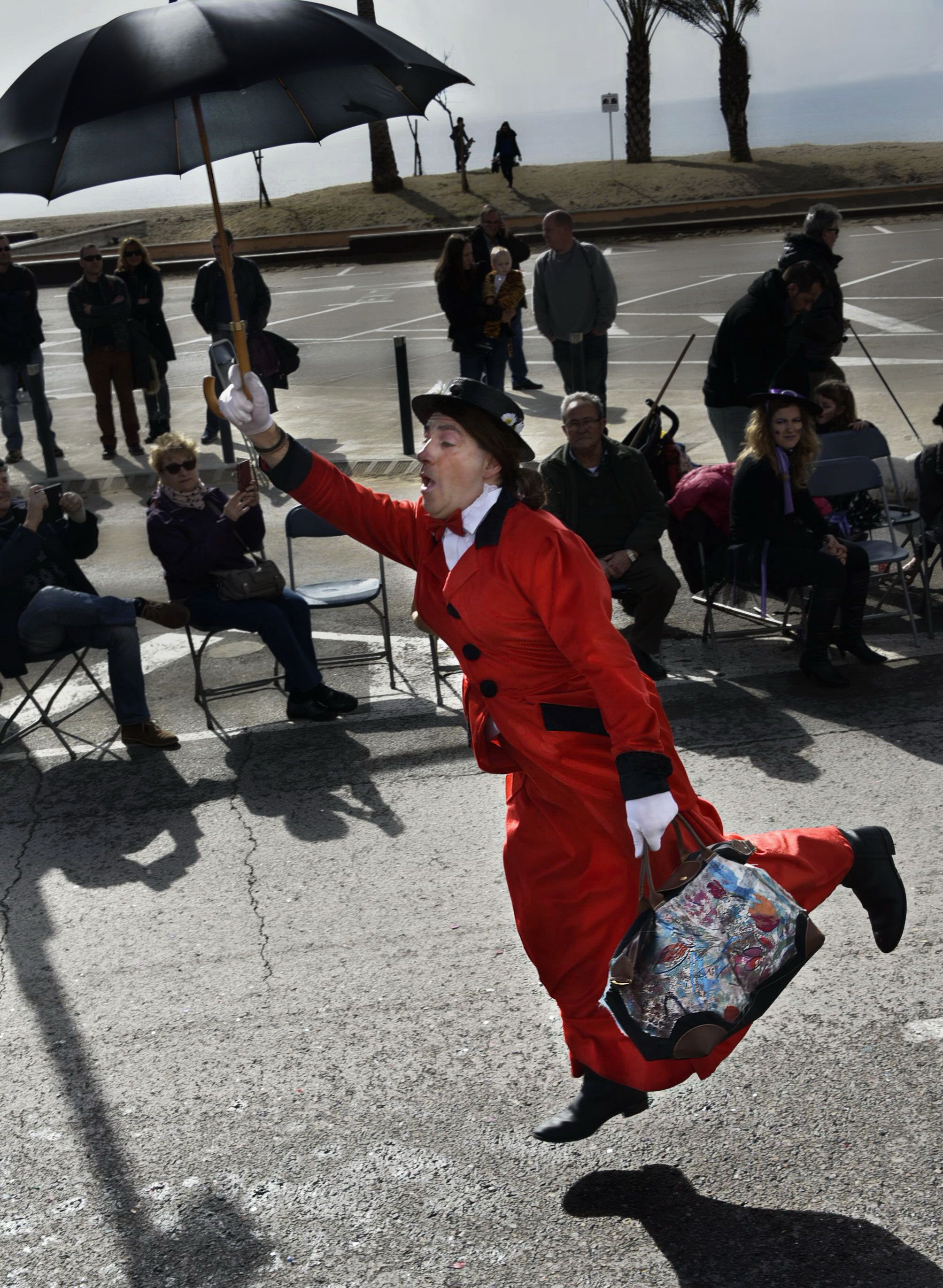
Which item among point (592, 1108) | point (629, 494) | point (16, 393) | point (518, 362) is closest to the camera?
point (592, 1108)

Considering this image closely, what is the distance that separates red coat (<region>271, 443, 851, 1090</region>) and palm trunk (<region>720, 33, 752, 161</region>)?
3905cm

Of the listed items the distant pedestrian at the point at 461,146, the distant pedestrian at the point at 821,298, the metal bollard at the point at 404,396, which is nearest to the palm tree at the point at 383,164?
the distant pedestrian at the point at 461,146

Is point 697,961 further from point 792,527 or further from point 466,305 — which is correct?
point 466,305

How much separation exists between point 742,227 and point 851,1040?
27970mm

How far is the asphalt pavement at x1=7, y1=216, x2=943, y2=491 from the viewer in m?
13.5

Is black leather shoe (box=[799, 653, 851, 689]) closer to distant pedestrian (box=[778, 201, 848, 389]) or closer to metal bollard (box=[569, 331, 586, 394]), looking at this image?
distant pedestrian (box=[778, 201, 848, 389])

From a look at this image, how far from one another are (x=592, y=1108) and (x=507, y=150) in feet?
121

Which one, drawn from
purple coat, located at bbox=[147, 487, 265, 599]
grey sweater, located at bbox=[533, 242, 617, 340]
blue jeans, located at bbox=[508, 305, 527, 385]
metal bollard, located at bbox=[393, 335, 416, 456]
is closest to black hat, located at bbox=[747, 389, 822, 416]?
purple coat, located at bbox=[147, 487, 265, 599]

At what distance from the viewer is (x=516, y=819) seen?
3.93m

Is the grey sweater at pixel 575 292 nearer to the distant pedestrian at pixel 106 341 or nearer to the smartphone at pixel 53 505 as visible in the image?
the distant pedestrian at pixel 106 341

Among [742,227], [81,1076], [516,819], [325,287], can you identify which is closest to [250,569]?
[81,1076]

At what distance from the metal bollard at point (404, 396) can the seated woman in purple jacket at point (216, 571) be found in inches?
200

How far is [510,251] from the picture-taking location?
14.1 m

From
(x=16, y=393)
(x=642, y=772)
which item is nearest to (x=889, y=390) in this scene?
(x=642, y=772)
